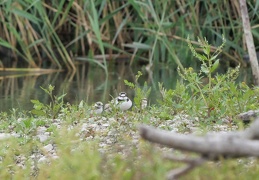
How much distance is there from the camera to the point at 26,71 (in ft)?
33.3

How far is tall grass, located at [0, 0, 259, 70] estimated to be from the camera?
31.7 ft

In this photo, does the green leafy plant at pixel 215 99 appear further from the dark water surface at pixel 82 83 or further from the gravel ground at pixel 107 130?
the dark water surface at pixel 82 83

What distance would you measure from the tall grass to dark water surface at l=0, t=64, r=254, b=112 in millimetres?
218

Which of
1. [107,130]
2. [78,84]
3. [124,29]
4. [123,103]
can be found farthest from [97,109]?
[124,29]

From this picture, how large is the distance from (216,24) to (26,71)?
265 centimetres

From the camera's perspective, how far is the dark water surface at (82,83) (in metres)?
7.69

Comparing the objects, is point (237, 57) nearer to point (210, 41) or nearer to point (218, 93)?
point (210, 41)

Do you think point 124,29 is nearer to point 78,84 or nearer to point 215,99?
point 78,84

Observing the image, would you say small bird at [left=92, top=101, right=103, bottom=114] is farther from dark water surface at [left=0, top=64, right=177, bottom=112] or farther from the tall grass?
the tall grass

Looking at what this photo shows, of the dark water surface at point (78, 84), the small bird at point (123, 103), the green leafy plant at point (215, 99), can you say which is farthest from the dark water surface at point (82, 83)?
the green leafy plant at point (215, 99)

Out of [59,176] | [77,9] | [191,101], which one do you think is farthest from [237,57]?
[59,176]

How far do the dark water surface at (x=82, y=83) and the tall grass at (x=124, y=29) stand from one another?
0.71ft

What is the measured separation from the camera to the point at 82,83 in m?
9.16

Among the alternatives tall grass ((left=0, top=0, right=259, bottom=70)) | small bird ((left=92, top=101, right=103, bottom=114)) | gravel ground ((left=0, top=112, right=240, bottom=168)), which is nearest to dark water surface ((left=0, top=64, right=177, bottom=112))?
tall grass ((left=0, top=0, right=259, bottom=70))
